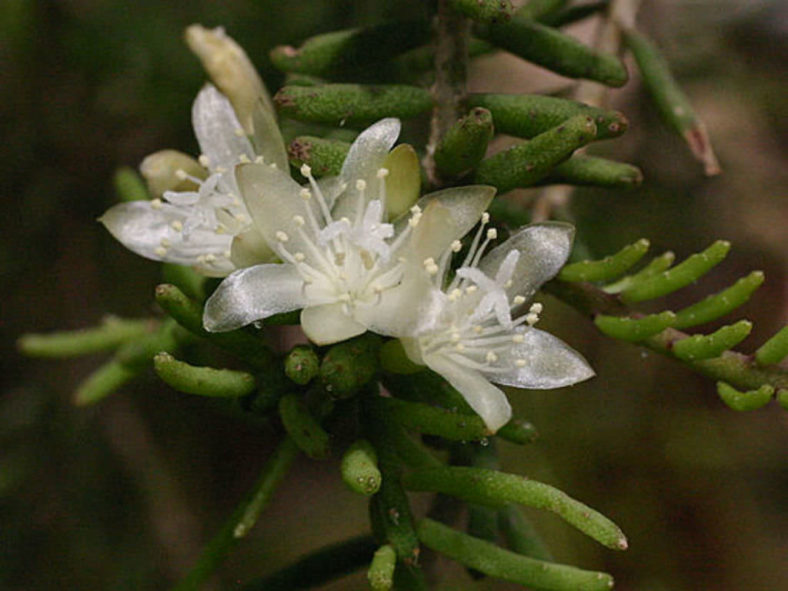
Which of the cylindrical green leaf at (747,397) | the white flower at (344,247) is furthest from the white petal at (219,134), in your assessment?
the cylindrical green leaf at (747,397)

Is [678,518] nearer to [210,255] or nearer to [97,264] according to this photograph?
[97,264]

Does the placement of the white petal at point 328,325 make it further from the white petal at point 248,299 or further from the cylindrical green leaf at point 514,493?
the cylindrical green leaf at point 514,493

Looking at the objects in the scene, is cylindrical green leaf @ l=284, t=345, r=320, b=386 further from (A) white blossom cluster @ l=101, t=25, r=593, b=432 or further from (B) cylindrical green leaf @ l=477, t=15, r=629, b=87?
(B) cylindrical green leaf @ l=477, t=15, r=629, b=87

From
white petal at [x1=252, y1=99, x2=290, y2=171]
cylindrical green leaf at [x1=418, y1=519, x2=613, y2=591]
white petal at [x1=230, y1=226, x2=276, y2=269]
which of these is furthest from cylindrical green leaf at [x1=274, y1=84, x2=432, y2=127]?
cylindrical green leaf at [x1=418, y1=519, x2=613, y2=591]

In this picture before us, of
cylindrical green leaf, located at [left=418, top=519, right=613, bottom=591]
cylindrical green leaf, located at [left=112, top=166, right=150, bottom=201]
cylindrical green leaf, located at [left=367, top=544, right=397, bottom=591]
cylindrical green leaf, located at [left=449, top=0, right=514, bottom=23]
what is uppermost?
cylindrical green leaf, located at [left=449, top=0, right=514, bottom=23]

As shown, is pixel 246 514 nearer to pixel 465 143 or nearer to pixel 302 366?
pixel 302 366

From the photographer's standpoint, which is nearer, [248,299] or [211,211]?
[248,299]

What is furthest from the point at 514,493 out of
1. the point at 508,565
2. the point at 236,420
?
the point at 236,420

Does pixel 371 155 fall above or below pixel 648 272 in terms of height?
above
